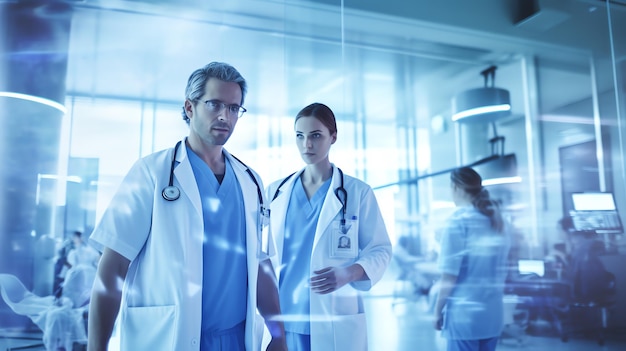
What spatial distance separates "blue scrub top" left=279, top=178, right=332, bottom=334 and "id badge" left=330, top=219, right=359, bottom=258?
0.08m

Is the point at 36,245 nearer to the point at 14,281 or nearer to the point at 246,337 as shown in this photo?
the point at 14,281

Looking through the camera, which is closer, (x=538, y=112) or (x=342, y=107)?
(x=342, y=107)

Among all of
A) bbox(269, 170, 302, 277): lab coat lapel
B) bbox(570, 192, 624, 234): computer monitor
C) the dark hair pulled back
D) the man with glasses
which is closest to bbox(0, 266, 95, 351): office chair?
bbox(269, 170, 302, 277): lab coat lapel

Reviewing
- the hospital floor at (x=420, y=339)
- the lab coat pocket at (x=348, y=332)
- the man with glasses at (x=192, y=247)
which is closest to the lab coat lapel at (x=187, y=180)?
the man with glasses at (x=192, y=247)

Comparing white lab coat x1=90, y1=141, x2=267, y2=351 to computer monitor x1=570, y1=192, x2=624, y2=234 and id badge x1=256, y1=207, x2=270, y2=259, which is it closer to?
id badge x1=256, y1=207, x2=270, y2=259

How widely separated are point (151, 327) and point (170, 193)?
0.91 ft

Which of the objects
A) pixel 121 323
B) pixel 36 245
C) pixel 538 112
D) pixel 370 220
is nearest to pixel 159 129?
pixel 36 245

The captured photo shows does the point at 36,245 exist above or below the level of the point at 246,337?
above

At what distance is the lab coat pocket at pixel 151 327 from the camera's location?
2.87 ft

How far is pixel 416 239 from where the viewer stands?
17.5 ft

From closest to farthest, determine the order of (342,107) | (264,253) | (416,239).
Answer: (264,253) < (342,107) < (416,239)

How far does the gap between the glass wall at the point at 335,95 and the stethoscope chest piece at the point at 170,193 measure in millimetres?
1177

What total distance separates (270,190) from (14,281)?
1.49m

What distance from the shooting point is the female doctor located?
1.36m
